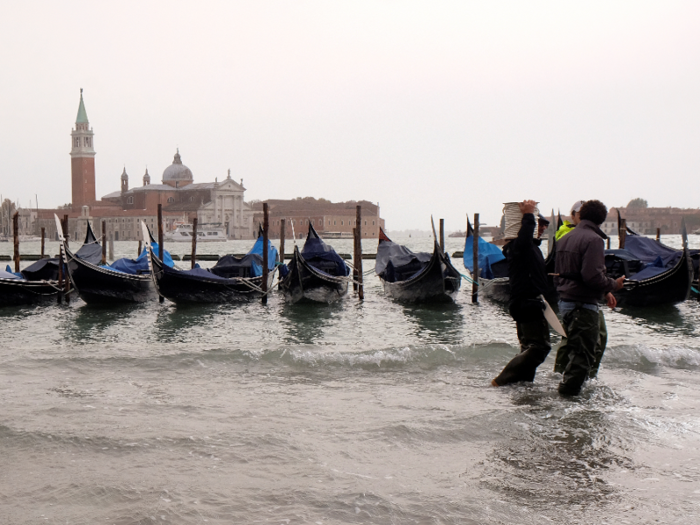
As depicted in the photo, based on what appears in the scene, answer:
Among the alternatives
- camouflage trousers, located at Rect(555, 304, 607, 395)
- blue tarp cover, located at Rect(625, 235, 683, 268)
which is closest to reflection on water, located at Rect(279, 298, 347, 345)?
camouflage trousers, located at Rect(555, 304, 607, 395)

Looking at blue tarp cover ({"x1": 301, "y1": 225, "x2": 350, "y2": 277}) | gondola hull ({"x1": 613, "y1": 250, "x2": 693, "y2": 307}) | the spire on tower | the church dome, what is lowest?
gondola hull ({"x1": 613, "y1": 250, "x2": 693, "y2": 307})

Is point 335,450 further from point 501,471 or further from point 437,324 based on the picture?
point 437,324

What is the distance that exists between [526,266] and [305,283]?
6.13 m

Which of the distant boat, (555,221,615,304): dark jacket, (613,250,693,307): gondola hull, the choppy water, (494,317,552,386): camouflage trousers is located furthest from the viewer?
the distant boat

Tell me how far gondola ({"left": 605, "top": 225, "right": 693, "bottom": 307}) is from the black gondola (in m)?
5.85

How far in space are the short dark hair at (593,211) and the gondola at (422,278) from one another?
523 cm

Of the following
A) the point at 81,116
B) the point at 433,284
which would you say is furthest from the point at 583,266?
the point at 81,116

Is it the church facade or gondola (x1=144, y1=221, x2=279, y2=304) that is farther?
the church facade

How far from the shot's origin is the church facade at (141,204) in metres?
58.6

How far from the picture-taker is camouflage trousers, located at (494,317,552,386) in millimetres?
3137

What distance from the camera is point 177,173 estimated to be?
6378 cm

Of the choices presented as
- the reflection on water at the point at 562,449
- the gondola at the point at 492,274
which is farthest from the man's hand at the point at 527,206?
the gondola at the point at 492,274

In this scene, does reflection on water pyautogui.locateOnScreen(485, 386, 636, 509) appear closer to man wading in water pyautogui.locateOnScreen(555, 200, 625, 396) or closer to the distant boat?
man wading in water pyautogui.locateOnScreen(555, 200, 625, 396)

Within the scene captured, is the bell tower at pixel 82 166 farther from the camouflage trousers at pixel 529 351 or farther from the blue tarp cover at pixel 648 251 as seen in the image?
the camouflage trousers at pixel 529 351
